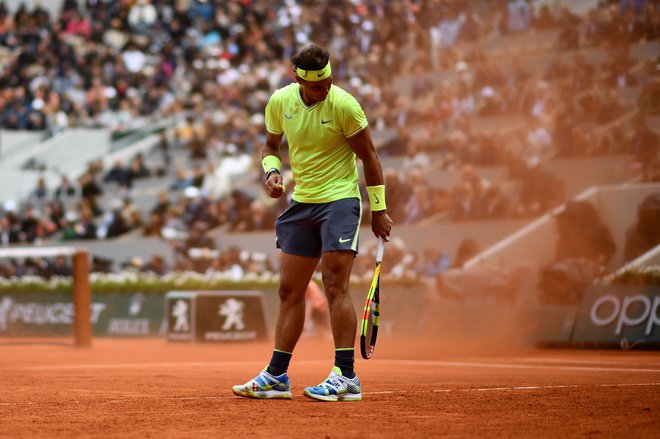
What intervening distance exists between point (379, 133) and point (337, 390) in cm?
1956

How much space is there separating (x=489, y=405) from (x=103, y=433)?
2831mm

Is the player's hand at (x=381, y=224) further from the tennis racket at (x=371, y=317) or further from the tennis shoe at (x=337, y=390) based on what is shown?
the tennis shoe at (x=337, y=390)

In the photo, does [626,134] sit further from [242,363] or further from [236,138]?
[236,138]

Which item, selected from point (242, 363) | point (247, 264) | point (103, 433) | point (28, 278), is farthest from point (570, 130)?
point (103, 433)

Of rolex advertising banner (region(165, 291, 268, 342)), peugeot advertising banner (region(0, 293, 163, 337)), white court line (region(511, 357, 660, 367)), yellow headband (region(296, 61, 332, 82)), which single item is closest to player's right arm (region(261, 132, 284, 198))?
yellow headband (region(296, 61, 332, 82))

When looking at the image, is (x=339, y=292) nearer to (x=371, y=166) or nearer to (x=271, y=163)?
(x=371, y=166)

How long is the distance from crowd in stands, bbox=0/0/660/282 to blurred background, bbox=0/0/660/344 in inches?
2.3

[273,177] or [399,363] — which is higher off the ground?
[273,177]

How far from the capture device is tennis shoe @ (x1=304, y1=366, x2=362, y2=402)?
334 inches

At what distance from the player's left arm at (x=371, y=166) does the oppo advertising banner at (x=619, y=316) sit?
8.30 m

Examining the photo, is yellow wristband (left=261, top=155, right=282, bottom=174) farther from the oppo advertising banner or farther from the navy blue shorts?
the oppo advertising banner

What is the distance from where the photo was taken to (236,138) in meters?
31.4

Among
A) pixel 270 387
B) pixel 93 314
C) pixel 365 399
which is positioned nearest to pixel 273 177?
pixel 270 387

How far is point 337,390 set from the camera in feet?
27.9
